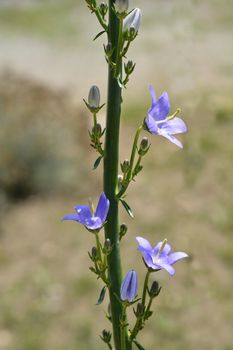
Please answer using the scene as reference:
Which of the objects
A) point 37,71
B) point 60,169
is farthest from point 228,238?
point 37,71

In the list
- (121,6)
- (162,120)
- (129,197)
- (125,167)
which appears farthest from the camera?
(129,197)

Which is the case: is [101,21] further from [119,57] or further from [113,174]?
[113,174]

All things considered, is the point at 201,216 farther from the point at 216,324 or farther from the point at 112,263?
the point at 112,263

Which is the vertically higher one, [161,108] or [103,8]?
[103,8]

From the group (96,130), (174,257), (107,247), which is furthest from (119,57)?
(174,257)

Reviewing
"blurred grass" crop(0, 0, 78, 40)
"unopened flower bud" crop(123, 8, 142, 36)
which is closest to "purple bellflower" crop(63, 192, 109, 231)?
"unopened flower bud" crop(123, 8, 142, 36)

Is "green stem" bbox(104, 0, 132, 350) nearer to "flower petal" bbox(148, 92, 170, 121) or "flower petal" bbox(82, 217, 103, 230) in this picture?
"flower petal" bbox(82, 217, 103, 230)
